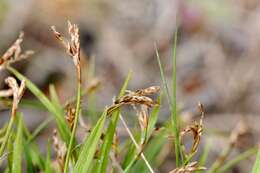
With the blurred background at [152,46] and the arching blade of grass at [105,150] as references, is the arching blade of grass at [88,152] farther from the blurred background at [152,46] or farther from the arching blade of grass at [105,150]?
the blurred background at [152,46]

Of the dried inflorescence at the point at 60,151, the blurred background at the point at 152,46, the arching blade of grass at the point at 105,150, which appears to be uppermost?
the dried inflorescence at the point at 60,151

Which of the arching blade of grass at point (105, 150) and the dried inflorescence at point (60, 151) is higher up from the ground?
the dried inflorescence at point (60, 151)

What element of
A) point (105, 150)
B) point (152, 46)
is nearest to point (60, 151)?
point (105, 150)

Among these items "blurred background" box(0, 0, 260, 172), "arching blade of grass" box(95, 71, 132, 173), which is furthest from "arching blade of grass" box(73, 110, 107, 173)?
"blurred background" box(0, 0, 260, 172)

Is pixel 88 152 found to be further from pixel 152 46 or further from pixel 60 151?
pixel 152 46

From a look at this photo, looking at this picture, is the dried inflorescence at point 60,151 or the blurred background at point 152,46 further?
the blurred background at point 152,46

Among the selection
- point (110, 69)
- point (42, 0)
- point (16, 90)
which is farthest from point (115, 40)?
point (16, 90)

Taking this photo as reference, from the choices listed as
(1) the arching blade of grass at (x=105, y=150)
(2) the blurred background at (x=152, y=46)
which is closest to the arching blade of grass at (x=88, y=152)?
(1) the arching blade of grass at (x=105, y=150)

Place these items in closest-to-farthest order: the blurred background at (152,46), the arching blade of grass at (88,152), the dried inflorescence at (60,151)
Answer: the arching blade of grass at (88,152), the dried inflorescence at (60,151), the blurred background at (152,46)

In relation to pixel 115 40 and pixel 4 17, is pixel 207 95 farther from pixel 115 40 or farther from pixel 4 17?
pixel 4 17
